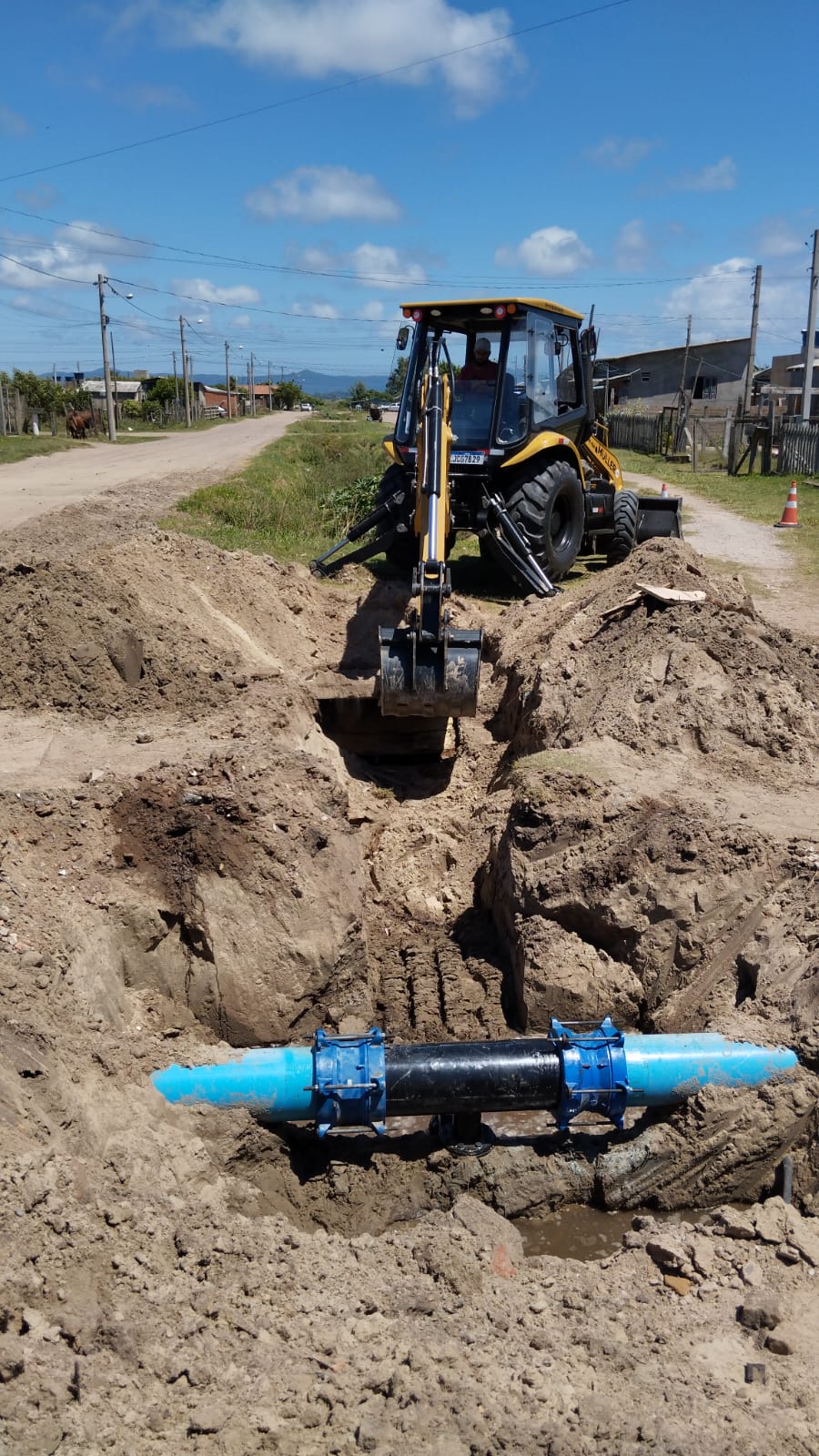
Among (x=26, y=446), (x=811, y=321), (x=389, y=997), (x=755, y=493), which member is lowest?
(x=389, y=997)

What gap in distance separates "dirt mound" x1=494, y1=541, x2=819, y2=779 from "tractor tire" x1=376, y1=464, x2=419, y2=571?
7.32 ft

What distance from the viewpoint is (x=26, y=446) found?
28500 mm

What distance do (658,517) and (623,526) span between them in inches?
36.9

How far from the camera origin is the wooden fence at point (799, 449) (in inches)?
1012

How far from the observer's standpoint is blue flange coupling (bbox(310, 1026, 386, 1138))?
409cm

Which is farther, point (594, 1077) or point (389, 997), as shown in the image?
point (389, 997)

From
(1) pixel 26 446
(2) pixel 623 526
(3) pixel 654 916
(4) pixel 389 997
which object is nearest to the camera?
(3) pixel 654 916

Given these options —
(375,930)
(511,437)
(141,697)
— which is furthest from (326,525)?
(375,930)

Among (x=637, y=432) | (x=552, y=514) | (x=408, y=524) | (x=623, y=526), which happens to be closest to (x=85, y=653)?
(x=408, y=524)

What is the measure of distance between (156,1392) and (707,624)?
5604 millimetres

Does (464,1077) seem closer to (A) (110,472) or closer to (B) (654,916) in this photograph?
(B) (654,916)

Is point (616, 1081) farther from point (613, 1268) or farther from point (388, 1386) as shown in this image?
point (388, 1386)

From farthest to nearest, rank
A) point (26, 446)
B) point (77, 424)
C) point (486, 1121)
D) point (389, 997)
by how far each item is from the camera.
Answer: point (77, 424) → point (26, 446) → point (389, 997) → point (486, 1121)

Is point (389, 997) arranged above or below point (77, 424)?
below
